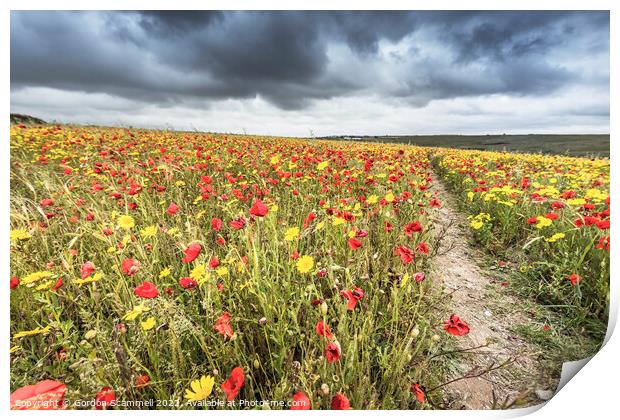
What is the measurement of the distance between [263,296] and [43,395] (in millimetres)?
683

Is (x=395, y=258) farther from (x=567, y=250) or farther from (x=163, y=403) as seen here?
(x=163, y=403)

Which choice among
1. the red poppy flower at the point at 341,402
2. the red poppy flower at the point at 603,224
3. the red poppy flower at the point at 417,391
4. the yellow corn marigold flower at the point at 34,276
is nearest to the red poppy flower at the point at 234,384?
the red poppy flower at the point at 341,402

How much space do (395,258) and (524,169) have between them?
5.20 feet

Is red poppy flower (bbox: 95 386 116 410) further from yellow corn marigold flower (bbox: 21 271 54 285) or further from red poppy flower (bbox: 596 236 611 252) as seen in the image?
red poppy flower (bbox: 596 236 611 252)

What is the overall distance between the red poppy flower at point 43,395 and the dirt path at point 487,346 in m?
1.19

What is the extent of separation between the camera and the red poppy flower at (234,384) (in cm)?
85

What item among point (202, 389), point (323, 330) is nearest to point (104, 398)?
point (202, 389)

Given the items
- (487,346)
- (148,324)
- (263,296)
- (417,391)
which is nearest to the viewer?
(417,391)

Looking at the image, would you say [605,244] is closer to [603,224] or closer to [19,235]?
[603,224]

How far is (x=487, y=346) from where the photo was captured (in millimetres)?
1306

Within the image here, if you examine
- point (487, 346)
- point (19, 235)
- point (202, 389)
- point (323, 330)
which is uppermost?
point (19, 235)

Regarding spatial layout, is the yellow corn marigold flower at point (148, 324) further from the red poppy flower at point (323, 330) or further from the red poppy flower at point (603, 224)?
the red poppy flower at point (603, 224)

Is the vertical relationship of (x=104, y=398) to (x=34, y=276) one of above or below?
below

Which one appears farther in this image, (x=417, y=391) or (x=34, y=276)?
(x=34, y=276)
